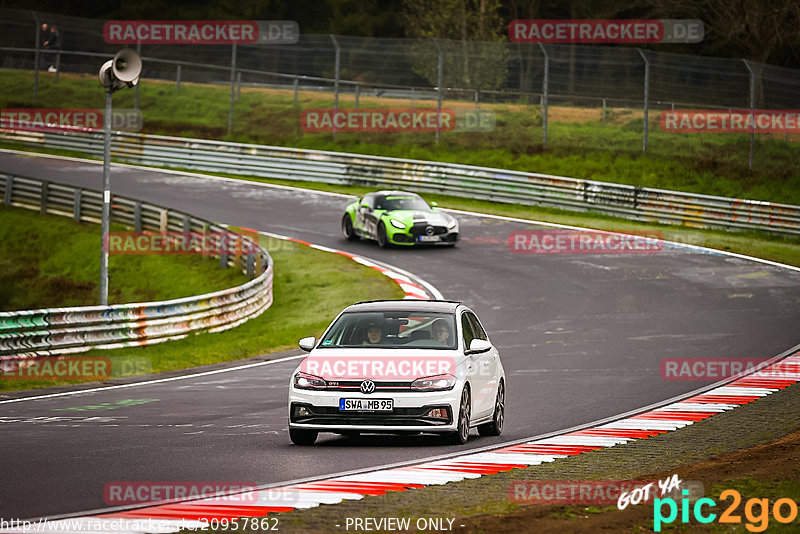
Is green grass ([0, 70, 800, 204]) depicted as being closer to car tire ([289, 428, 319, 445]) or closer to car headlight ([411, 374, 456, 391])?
car headlight ([411, 374, 456, 391])

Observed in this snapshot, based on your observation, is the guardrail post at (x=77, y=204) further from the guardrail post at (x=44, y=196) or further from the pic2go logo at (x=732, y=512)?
the pic2go logo at (x=732, y=512)

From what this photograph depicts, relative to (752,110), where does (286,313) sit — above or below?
below

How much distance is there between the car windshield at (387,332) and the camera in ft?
37.3

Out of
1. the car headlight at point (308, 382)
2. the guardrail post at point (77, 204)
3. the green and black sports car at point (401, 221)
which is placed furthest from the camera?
the guardrail post at point (77, 204)

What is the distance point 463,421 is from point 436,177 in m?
26.5

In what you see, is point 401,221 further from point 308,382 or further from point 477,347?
point 308,382

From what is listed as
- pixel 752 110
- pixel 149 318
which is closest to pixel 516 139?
pixel 752 110

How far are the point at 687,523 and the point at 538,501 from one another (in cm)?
120

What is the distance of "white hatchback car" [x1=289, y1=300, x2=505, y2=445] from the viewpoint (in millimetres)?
10531

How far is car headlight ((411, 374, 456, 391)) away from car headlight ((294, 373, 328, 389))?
0.85m

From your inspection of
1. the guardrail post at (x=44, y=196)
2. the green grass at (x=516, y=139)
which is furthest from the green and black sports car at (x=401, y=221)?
the guardrail post at (x=44, y=196)

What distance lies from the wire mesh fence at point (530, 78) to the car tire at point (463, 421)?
2357 centimetres

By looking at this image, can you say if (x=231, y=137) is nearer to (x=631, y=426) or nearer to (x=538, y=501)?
(x=631, y=426)

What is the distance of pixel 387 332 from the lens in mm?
11539
